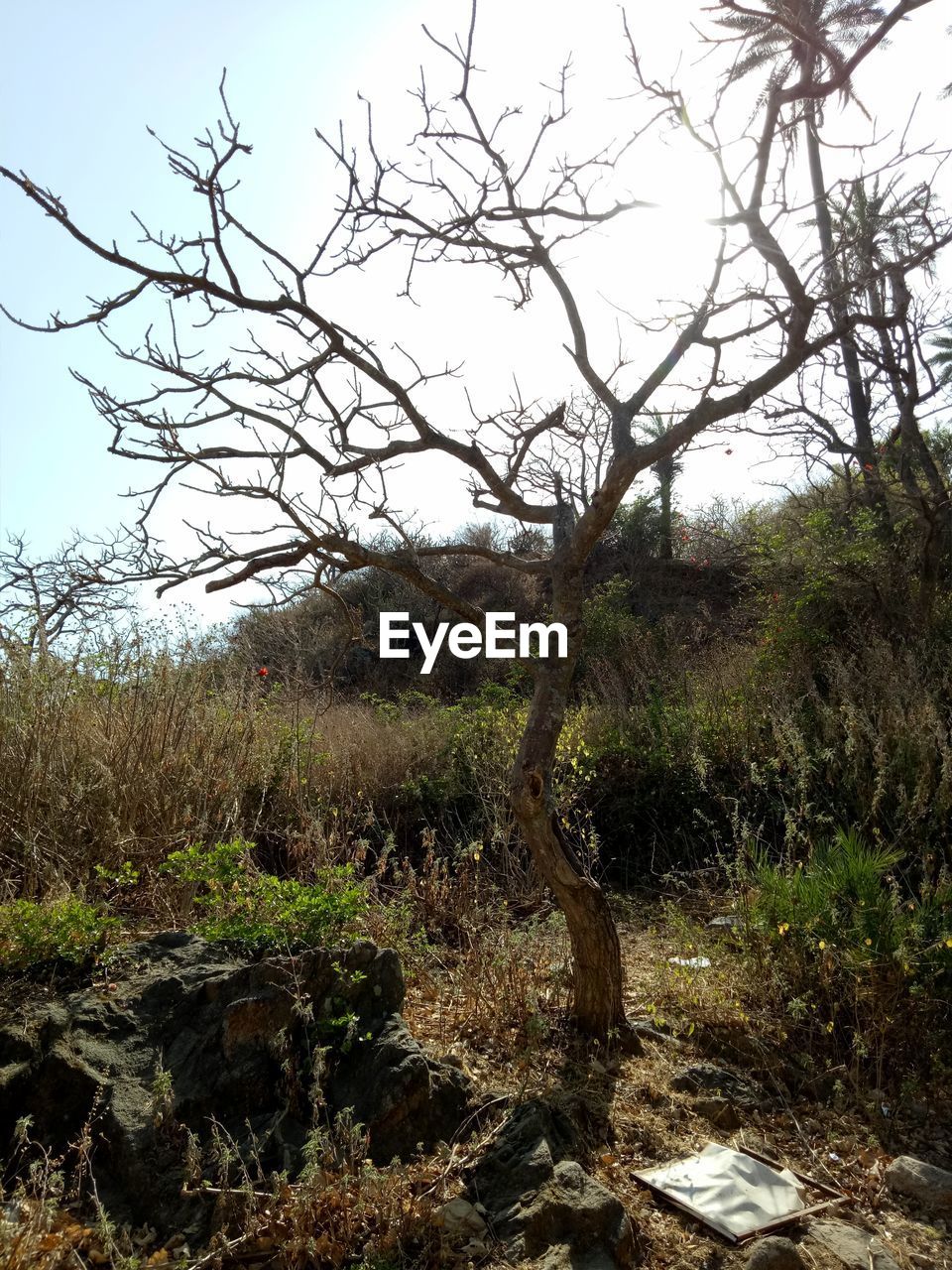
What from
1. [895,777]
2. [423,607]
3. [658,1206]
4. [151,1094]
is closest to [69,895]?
[151,1094]

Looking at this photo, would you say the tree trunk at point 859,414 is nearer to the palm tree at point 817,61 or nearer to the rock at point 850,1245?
the palm tree at point 817,61

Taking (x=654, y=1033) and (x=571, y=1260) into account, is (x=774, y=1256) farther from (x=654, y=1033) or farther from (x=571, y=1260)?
(x=654, y=1033)

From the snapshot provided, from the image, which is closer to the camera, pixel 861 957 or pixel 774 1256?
pixel 774 1256

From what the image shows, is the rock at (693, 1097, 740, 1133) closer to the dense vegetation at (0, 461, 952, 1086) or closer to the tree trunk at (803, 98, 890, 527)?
the dense vegetation at (0, 461, 952, 1086)

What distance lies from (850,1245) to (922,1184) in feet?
1.44

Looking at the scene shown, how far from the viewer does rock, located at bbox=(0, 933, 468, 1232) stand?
103 inches

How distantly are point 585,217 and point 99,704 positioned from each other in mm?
3933

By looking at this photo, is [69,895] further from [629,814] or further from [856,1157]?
[629,814]

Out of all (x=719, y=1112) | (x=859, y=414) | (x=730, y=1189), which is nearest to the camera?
(x=730, y=1189)

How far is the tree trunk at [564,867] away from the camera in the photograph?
130 inches

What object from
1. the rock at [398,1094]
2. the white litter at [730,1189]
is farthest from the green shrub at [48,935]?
the white litter at [730,1189]

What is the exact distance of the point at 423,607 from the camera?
52.5 feet

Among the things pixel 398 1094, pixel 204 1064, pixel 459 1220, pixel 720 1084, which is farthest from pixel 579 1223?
pixel 204 1064

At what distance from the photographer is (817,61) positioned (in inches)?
181
